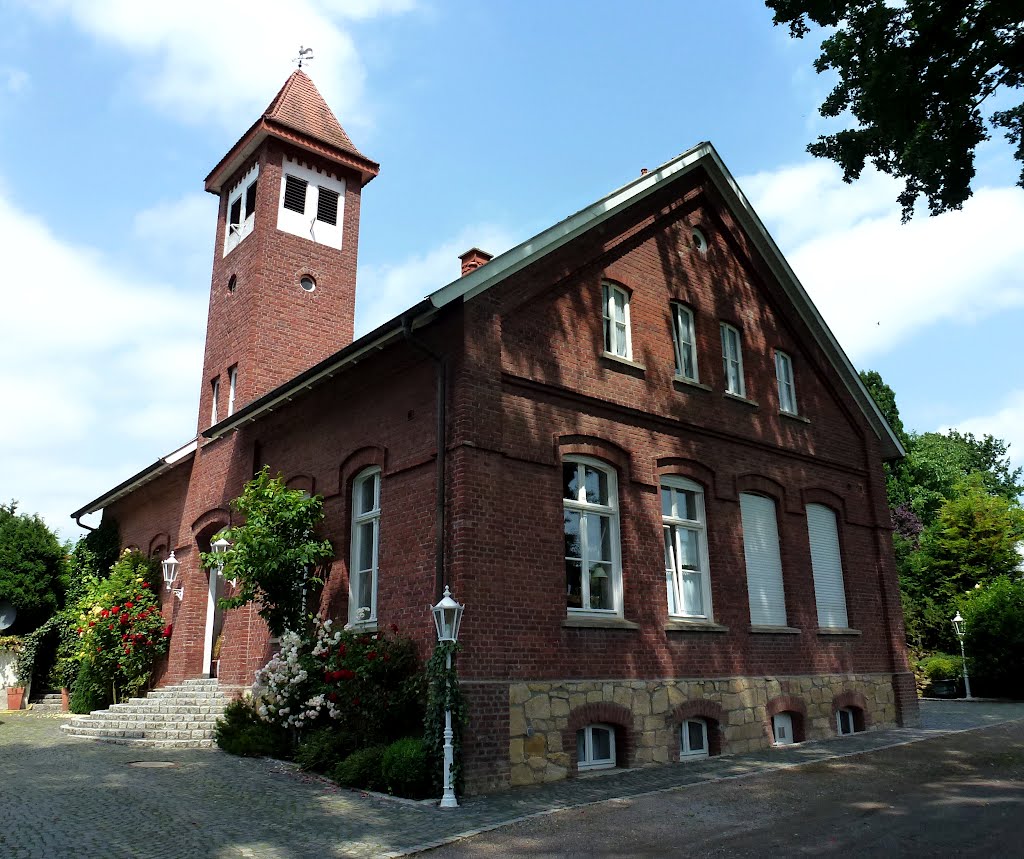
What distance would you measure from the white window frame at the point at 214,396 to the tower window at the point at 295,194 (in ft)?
13.7

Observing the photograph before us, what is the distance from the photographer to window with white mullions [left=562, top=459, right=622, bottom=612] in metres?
11.3

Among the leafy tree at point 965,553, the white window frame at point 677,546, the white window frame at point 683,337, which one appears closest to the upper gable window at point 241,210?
the white window frame at point 683,337

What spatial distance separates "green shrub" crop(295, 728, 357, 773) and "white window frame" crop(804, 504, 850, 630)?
347 inches

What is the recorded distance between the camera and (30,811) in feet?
25.6

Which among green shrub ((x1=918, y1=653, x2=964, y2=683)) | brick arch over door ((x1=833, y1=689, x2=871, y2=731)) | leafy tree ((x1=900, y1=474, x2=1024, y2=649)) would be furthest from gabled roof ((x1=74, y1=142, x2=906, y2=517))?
leafy tree ((x1=900, y1=474, x2=1024, y2=649))

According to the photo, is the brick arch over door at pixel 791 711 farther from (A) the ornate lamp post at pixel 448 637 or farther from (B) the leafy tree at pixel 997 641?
(B) the leafy tree at pixel 997 641

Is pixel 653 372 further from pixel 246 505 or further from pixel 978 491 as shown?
pixel 978 491

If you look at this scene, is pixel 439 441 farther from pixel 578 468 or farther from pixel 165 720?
pixel 165 720

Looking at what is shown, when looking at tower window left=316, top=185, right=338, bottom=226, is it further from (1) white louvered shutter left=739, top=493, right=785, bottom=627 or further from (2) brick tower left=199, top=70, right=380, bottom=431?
(1) white louvered shutter left=739, top=493, right=785, bottom=627

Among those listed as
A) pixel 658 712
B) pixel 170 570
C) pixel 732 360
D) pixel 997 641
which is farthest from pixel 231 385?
pixel 997 641

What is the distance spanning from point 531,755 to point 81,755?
20.8ft

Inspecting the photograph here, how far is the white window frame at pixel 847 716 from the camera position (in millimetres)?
14578

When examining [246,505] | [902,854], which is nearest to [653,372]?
[246,505]

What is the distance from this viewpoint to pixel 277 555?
12094mm
